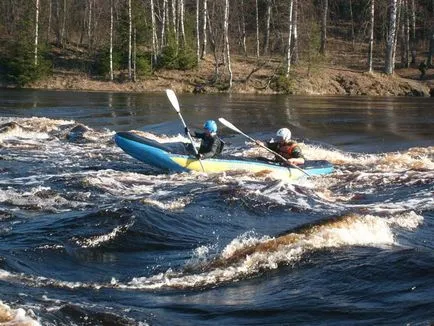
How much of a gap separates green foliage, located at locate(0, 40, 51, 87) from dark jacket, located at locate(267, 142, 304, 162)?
84.3 ft

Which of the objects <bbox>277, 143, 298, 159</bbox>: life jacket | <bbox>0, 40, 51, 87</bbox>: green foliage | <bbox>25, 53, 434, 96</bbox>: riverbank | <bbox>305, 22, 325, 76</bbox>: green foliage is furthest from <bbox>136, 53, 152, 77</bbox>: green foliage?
<bbox>277, 143, 298, 159</bbox>: life jacket

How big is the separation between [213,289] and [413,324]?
5.72 feet

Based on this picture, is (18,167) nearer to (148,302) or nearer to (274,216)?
(274,216)

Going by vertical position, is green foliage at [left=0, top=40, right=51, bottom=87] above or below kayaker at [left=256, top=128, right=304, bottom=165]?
above

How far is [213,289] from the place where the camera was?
19.3ft

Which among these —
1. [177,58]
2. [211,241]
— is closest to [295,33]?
[177,58]

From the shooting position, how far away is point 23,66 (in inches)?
1431

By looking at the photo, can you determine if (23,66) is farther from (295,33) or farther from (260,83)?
(295,33)

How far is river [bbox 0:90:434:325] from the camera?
17.5 ft

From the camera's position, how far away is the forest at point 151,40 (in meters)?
36.6

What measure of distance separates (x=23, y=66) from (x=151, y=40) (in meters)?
7.31

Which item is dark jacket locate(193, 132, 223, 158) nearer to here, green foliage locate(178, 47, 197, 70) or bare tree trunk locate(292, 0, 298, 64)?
bare tree trunk locate(292, 0, 298, 64)

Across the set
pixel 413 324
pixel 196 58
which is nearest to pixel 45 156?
pixel 413 324

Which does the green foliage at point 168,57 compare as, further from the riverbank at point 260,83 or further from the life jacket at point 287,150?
the life jacket at point 287,150
